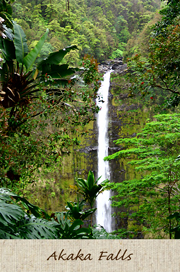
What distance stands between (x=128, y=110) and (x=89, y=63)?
34.4 feet

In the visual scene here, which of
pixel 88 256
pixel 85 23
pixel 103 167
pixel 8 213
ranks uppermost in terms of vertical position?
pixel 85 23

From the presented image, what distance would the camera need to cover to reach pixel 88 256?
1.31 metres

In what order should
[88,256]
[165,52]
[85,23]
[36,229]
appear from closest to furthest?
[88,256]
[36,229]
[165,52]
[85,23]

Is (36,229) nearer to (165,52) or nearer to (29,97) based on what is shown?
(29,97)

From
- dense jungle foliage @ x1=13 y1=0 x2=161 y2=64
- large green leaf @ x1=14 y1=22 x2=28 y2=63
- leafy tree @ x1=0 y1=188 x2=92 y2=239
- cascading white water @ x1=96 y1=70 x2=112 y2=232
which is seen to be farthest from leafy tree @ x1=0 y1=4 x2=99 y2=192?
dense jungle foliage @ x1=13 y1=0 x2=161 y2=64

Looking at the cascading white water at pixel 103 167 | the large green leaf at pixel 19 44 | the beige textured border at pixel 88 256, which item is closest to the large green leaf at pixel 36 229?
the beige textured border at pixel 88 256

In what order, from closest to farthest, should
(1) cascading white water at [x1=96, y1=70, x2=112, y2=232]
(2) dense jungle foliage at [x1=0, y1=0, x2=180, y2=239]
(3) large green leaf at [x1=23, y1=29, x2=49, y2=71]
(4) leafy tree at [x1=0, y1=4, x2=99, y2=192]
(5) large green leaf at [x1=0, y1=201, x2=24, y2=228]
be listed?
(5) large green leaf at [x1=0, y1=201, x2=24, y2=228]
(2) dense jungle foliage at [x1=0, y1=0, x2=180, y2=239]
(4) leafy tree at [x1=0, y1=4, x2=99, y2=192]
(3) large green leaf at [x1=23, y1=29, x2=49, y2=71]
(1) cascading white water at [x1=96, y1=70, x2=112, y2=232]

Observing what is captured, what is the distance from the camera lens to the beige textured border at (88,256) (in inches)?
49.9

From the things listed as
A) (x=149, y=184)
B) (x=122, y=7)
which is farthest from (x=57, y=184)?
(x=122, y=7)

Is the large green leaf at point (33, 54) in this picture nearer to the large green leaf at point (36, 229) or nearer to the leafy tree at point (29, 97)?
the leafy tree at point (29, 97)

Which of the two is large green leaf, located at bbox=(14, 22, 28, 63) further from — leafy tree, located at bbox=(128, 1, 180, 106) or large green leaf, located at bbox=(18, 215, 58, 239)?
large green leaf, located at bbox=(18, 215, 58, 239)

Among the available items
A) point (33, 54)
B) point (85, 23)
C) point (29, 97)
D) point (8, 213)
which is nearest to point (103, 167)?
point (29, 97)

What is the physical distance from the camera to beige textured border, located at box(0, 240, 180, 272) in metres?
1.27

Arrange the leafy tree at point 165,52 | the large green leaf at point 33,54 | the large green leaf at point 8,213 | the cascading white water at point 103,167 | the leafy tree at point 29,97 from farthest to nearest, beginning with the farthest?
the cascading white water at point 103,167, the leafy tree at point 165,52, the large green leaf at point 33,54, the leafy tree at point 29,97, the large green leaf at point 8,213
